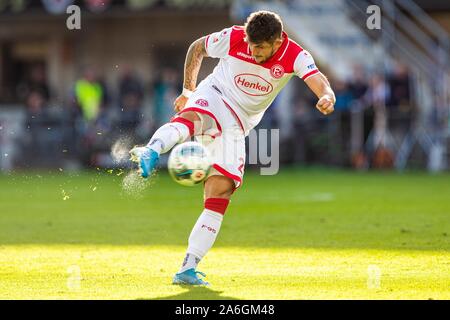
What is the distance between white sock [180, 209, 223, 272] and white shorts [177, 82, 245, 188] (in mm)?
369

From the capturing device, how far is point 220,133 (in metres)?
8.42

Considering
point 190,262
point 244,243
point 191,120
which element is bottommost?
point 244,243

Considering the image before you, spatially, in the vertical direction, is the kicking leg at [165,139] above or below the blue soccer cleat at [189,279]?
above

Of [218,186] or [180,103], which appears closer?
[218,186]

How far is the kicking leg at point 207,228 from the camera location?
25.7 feet

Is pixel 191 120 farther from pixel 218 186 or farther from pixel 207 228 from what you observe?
pixel 207 228

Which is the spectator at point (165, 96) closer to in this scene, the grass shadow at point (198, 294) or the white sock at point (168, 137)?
the white sock at point (168, 137)

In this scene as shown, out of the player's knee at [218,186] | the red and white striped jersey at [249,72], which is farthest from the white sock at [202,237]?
the red and white striped jersey at [249,72]

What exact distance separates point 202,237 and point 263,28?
1643 millimetres

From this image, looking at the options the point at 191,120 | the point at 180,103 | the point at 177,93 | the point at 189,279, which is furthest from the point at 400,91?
the point at 189,279

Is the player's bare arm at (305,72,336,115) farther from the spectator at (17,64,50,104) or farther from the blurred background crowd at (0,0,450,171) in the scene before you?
the spectator at (17,64,50,104)

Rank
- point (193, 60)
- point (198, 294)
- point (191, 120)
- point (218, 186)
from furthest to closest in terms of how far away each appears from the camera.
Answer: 1. point (193, 60)
2. point (191, 120)
3. point (218, 186)
4. point (198, 294)
